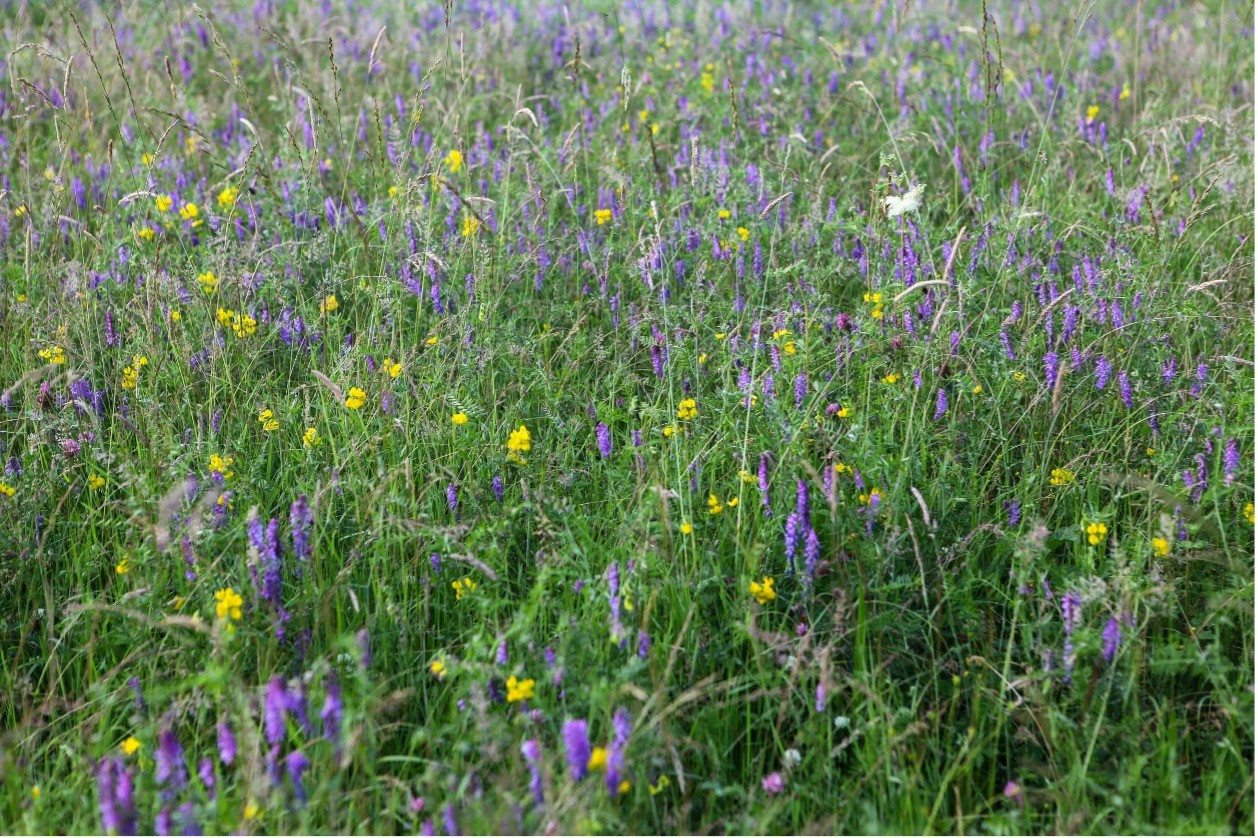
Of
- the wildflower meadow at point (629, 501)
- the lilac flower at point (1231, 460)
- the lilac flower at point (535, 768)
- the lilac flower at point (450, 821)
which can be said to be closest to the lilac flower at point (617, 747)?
the wildflower meadow at point (629, 501)

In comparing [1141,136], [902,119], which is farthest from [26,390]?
[1141,136]

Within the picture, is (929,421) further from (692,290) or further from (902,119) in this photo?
(902,119)

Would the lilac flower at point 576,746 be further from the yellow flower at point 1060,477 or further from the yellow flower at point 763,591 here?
the yellow flower at point 1060,477

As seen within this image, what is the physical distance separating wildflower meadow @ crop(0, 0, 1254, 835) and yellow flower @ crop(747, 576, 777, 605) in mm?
14

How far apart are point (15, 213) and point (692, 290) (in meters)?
2.40

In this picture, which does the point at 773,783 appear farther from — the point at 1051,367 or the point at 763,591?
the point at 1051,367

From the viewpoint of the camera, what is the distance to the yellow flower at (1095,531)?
2416 millimetres

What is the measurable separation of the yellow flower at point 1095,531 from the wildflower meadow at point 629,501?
0.01 m

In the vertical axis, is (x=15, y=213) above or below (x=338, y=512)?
above

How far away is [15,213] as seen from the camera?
3.88m

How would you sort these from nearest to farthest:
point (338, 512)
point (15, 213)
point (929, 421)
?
1. point (338, 512)
2. point (929, 421)
3. point (15, 213)

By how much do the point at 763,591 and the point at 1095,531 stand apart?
775 mm

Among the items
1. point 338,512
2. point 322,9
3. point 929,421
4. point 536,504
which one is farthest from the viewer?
point 322,9

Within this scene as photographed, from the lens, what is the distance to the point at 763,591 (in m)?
2.28
